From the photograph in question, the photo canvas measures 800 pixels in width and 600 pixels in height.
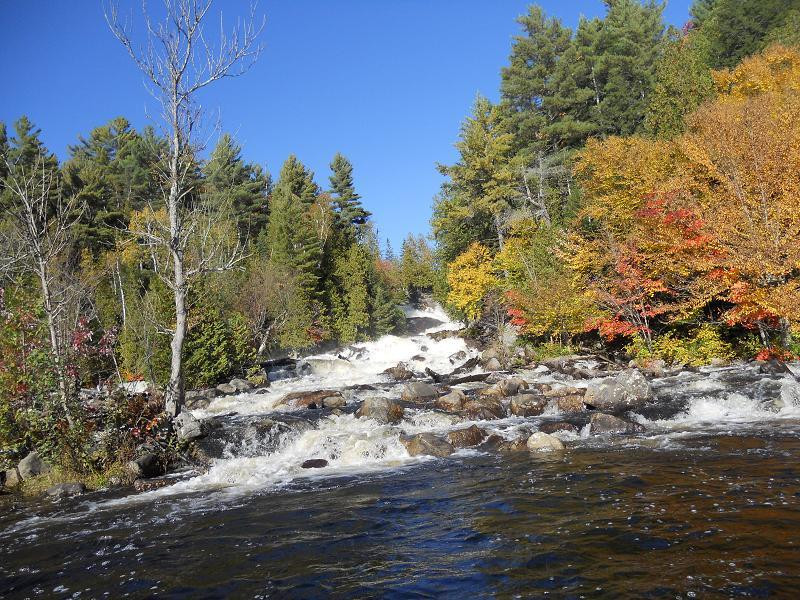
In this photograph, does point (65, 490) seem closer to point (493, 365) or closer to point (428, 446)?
point (428, 446)

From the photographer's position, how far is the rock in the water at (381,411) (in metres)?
14.0

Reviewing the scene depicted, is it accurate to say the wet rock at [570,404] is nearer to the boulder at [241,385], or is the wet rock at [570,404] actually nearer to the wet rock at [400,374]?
the wet rock at [400,374]

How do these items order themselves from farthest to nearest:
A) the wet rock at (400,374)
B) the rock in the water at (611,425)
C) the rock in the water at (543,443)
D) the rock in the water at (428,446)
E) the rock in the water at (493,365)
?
1. the wet rock at (400,374)
2. the rock in the water at (493,365)
3. the rock in the water at (611,425)
4. the rock in the water at (428,446)
5. the rock in the water at (543,443)

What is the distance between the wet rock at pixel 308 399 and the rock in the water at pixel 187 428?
512 centimetres

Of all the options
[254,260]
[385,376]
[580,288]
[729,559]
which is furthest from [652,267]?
[254,260]

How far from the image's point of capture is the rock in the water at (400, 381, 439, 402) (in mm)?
16734

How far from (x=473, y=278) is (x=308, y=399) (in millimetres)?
15198

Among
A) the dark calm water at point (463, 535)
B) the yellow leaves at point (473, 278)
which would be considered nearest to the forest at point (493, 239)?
→ the yellow leaves at point (473, 278)

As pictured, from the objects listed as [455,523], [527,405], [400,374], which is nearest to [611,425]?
[527,405]

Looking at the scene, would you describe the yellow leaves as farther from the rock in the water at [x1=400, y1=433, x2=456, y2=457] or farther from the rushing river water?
the rock in the water at [x1=400, y1=433, x2=456, y2=457]

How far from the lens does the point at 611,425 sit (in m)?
11.6

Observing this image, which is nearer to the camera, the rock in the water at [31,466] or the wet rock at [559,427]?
the rock in the water at [31,466]

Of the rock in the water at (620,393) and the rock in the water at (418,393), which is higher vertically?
the rock in the water at (418,393)

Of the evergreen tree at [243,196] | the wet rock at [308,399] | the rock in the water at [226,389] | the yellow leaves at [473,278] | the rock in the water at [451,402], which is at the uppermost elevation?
→ the evergreen tree at [243,196]
